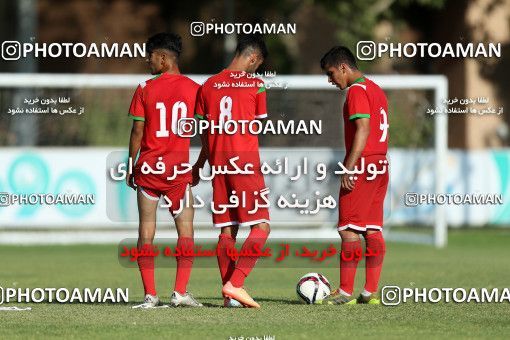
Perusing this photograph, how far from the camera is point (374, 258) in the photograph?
11.0 metres

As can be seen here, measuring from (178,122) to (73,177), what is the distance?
11059 mm

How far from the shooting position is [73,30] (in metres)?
44.2

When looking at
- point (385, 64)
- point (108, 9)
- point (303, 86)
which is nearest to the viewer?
point (303, 86)

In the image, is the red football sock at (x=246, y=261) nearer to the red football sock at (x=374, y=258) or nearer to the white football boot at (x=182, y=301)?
the white football boot at (x=182, y=301)

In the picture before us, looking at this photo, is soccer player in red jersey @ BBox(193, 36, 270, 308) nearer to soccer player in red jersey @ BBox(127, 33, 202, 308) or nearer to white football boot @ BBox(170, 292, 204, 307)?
soccer player in red jersey @ BBox(127, 33, 202, 308)

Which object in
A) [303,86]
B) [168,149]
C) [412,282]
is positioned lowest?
[412,282]

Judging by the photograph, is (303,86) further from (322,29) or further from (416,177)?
(322,29)

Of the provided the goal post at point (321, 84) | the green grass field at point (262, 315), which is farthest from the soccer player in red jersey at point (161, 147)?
the goal post at point (321, 84)

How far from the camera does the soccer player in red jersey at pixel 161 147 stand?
34.2 ft

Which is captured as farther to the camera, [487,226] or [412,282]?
[487,226]

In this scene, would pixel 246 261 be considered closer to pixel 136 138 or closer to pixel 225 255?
pixel 225 255

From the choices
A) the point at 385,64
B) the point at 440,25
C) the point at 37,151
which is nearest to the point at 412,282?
the point at 37,151

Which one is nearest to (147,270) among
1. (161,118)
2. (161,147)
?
(161,147)

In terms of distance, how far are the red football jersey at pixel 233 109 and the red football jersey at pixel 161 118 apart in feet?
0.56
